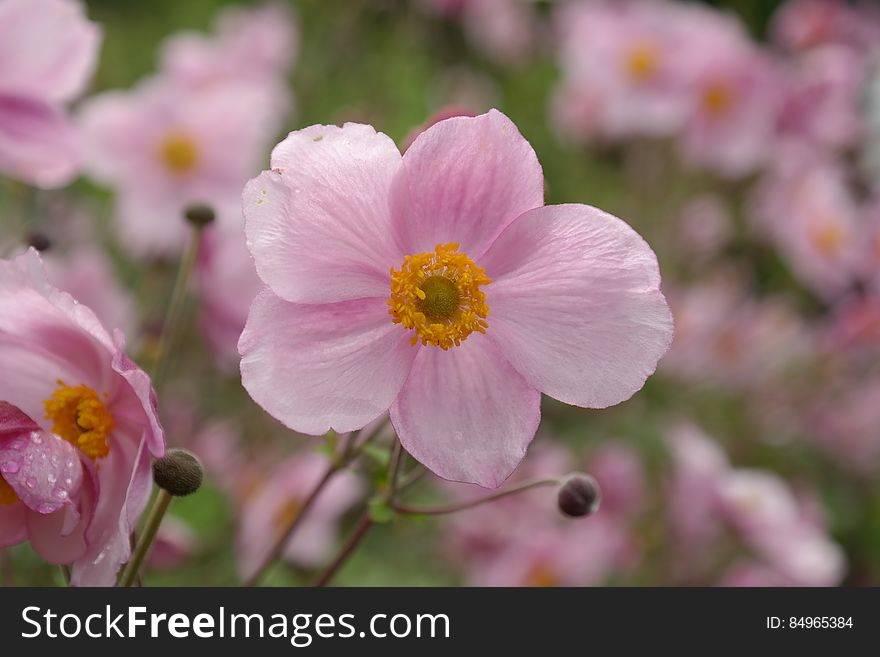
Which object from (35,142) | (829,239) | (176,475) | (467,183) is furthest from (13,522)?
(829,239)

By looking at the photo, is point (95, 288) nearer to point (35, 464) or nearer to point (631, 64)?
point (35, 464)

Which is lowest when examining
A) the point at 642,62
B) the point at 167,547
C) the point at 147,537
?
the point at 167,547

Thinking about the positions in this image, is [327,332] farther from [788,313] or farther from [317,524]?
[788,313]

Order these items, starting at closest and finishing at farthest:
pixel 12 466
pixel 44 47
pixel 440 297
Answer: pixel 12 466, pixel 440 297, pixel 44 47

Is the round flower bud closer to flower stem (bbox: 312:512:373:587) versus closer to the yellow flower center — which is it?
flower stem (bbox: 312:512:373:587)

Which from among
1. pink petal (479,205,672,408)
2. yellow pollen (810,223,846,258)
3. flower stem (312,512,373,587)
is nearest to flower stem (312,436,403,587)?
flower stem (312,512,373,587)

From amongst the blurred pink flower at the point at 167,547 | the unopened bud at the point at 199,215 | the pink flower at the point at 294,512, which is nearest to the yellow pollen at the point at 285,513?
the pink flower at the point at 294,512
